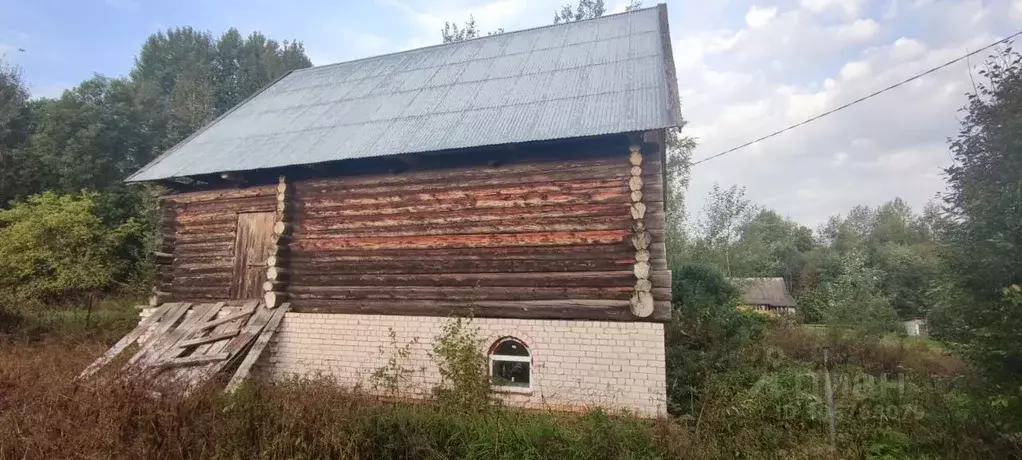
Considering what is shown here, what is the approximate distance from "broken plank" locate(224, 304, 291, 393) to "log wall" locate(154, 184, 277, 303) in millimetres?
1653

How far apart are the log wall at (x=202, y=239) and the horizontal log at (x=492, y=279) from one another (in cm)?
208

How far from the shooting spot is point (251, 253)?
34.8ft

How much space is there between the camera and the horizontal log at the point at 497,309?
7820mm

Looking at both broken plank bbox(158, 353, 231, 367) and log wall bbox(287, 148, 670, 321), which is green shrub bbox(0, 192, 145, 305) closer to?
broken plank bbox(158, 353, 231, 367)

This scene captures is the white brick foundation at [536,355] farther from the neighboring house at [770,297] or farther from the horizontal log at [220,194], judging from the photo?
the neighboring house at [770,297]

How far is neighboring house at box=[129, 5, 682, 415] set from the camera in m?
7.90

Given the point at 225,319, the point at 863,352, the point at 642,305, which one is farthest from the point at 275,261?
the point at 863,352

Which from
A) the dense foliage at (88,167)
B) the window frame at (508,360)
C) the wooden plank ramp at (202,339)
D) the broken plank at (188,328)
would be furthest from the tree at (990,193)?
the dense foliage at (88,167)

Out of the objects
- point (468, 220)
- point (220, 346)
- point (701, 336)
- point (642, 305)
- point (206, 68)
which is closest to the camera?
point (642, 305)

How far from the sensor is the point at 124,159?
85.9 feet

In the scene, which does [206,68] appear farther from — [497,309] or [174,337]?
[497,309]

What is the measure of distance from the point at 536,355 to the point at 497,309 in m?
0.98

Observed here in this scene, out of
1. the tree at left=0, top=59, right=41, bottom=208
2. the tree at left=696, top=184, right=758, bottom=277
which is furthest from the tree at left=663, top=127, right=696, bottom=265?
the tree at left=0, top=59, right=41, bottom=208

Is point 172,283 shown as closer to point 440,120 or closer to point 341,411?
point 440,120
